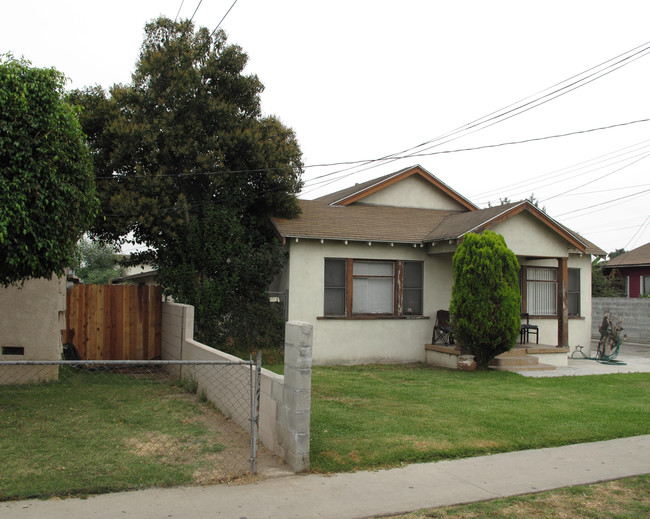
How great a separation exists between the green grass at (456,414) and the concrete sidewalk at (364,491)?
14.0 inches

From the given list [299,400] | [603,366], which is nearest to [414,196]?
[603,366]

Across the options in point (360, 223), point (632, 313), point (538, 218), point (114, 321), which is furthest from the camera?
point (632, 313)

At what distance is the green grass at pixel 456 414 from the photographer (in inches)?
253

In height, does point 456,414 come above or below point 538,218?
below

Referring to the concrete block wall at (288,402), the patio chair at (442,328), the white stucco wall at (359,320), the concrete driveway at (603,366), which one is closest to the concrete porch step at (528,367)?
the concrete driveway at (603,366)

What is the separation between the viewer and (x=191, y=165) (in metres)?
13.4

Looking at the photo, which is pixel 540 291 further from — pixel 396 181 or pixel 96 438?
pixel 96 438

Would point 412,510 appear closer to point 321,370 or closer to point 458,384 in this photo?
point 458,384

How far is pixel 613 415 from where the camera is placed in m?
8.41

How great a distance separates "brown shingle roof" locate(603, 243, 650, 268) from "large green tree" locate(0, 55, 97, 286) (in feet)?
87.5

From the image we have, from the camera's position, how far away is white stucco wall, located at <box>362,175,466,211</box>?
60.0 feet

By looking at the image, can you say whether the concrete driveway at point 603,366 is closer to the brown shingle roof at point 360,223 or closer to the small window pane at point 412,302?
the small window pane at point 412,302

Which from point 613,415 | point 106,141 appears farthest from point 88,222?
point 613,415

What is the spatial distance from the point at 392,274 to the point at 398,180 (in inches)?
181
